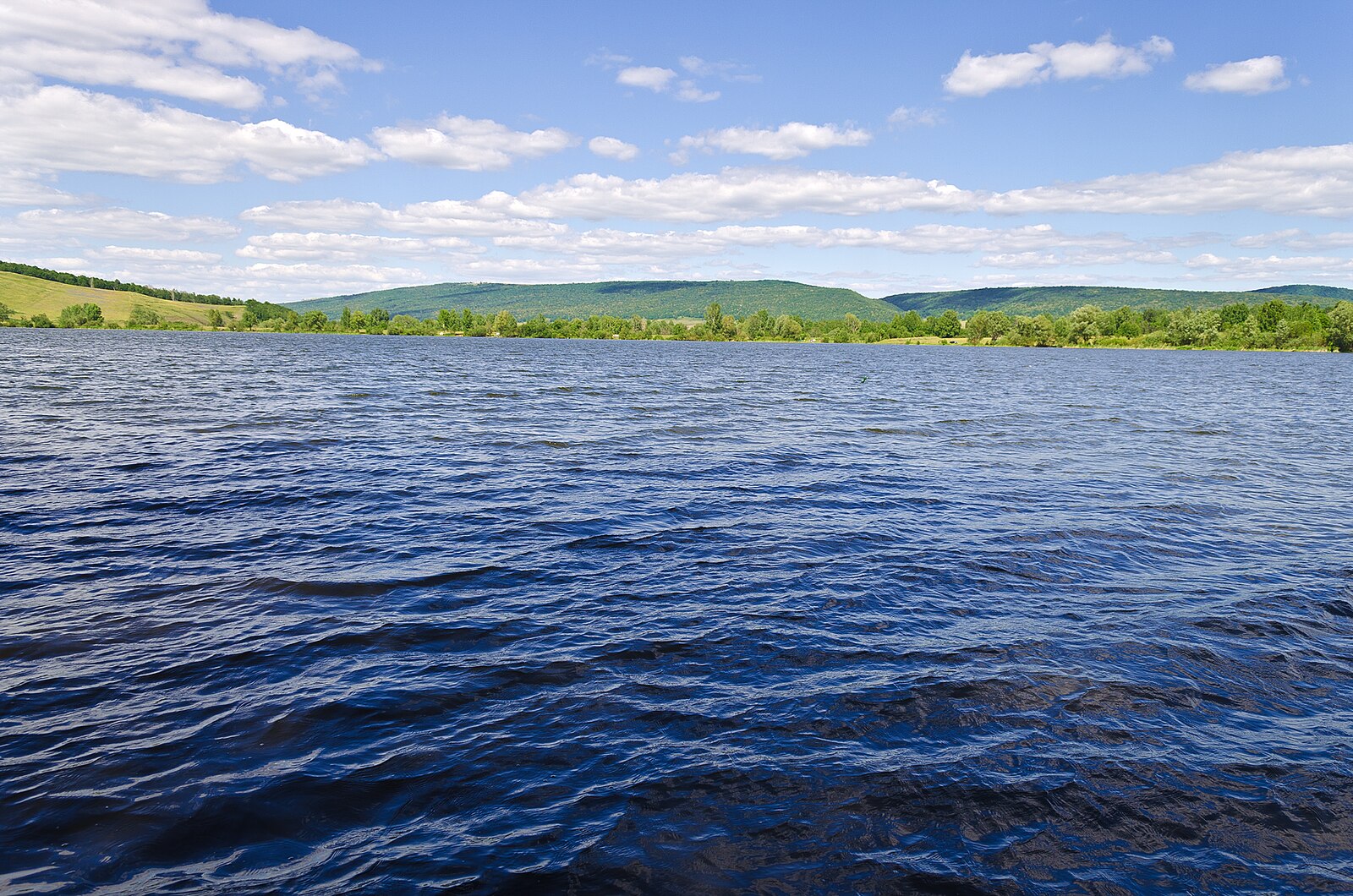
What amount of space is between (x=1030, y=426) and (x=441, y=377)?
55.1m

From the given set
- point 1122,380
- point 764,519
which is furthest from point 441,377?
point 1122,380

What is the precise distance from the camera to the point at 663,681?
10.7 meters

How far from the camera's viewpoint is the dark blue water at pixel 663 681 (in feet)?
24.3

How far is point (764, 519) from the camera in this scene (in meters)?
20.2

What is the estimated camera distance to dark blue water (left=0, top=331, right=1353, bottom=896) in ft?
24.3

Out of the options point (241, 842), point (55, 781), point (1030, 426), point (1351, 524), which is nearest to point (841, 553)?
point (241, 842)

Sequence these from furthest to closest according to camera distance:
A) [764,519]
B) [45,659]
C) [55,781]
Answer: [764,519], [45,659], [55,781]

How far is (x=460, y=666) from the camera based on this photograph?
1111 centimetres

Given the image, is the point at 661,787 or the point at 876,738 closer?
the point at 661,787

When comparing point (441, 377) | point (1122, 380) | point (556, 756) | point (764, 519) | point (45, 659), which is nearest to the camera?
point (556, 756)

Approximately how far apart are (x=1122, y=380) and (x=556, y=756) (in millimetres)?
101047

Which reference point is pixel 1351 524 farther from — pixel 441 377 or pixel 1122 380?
pixel 1122 380

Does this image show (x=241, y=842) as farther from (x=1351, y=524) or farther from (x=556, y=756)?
(x=1351, y=524)

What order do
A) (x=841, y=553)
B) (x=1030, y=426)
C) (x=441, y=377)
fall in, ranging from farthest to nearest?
(x=441, y=377) → (x=1030, y=426) → (x=841, y=553)
